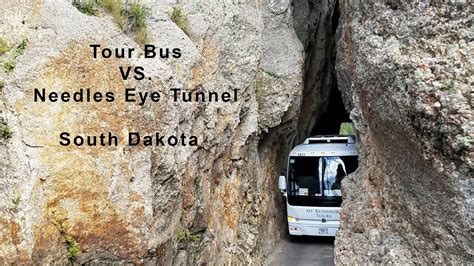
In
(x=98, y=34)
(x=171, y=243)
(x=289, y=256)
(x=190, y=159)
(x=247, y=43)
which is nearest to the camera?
(x=98, y=34)

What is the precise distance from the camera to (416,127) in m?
6.72

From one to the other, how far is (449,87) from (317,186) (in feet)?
22.6

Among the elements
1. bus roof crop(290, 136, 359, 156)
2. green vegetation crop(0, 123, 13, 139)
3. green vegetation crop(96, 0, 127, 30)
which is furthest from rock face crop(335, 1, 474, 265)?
green vegetation crop(0, 123, 13, 139)

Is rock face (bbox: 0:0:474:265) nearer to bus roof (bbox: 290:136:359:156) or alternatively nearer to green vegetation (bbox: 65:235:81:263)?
green vegetation (bbox: 65:235:81:263)

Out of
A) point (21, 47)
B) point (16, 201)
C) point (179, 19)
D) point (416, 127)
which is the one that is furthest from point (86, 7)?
point (416, 127)

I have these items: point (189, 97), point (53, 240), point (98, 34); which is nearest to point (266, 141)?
point (189, 97)

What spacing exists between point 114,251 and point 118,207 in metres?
0.58

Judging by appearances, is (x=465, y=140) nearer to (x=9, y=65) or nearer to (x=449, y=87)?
(x=449, y=87)

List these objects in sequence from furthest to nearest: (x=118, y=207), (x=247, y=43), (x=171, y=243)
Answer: (x=247, y=43) < (x=171, y=243) < (x=118, y=207)

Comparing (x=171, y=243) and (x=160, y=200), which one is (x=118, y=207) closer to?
(x=160, y=200)

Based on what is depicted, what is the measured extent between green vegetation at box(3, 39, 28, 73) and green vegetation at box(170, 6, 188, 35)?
298cm

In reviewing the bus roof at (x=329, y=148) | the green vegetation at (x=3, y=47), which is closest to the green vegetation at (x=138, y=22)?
the green vegetation at (x=3, y=47)

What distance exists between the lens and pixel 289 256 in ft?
41.5

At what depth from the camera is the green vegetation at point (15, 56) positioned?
6480 millimetres
